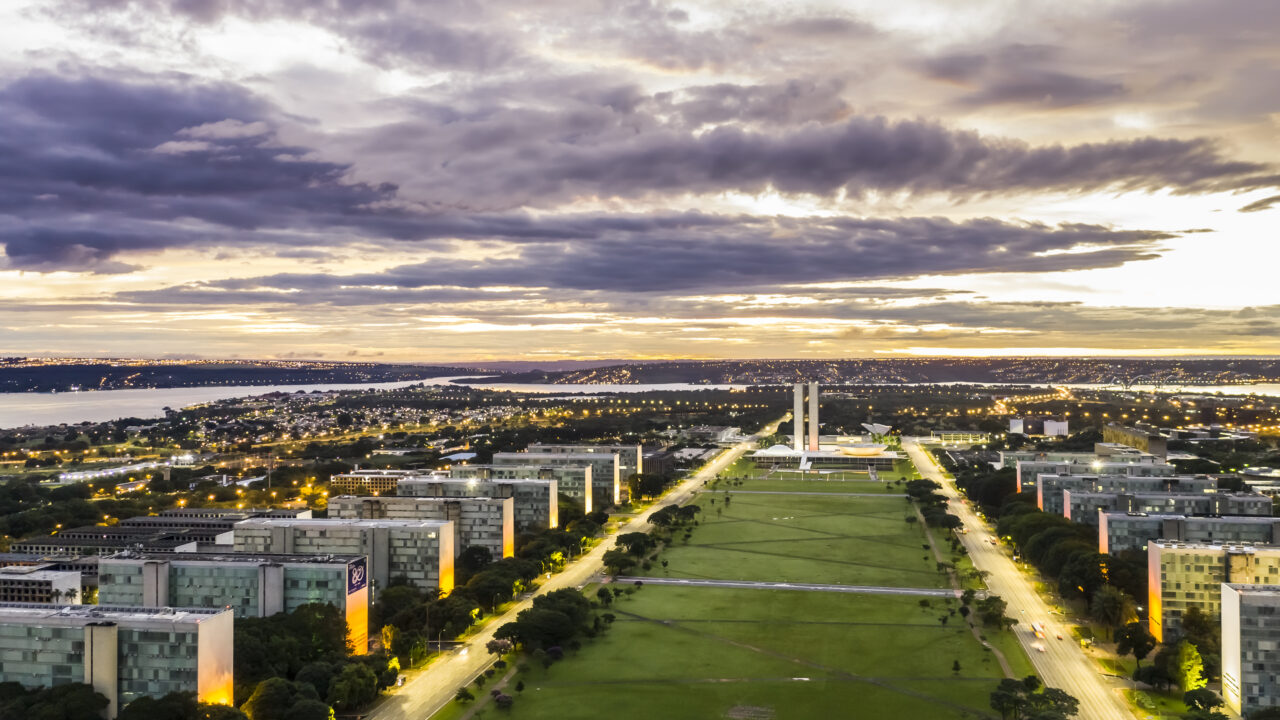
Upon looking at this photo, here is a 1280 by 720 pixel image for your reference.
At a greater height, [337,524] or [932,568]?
[337,524]

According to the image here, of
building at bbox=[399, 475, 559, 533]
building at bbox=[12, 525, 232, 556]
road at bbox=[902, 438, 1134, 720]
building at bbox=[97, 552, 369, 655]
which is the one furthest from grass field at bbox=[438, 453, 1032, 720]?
building at bbox=[12, 525, 232, 556]

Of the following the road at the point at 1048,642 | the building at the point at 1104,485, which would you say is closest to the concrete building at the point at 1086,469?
the building at the point at 1104,485

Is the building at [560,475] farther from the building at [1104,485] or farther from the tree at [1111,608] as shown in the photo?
the tree at [1111,608]

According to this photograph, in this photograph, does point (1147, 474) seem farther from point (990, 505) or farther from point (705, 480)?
point (705, 480)

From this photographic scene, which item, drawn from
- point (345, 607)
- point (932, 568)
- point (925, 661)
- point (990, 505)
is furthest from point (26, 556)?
point (990, 505)

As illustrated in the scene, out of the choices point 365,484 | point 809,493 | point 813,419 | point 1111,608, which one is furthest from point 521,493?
point 813,419

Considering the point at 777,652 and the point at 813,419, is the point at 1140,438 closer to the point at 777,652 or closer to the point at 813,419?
the point at 813,419

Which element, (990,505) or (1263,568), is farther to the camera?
(990,505)
